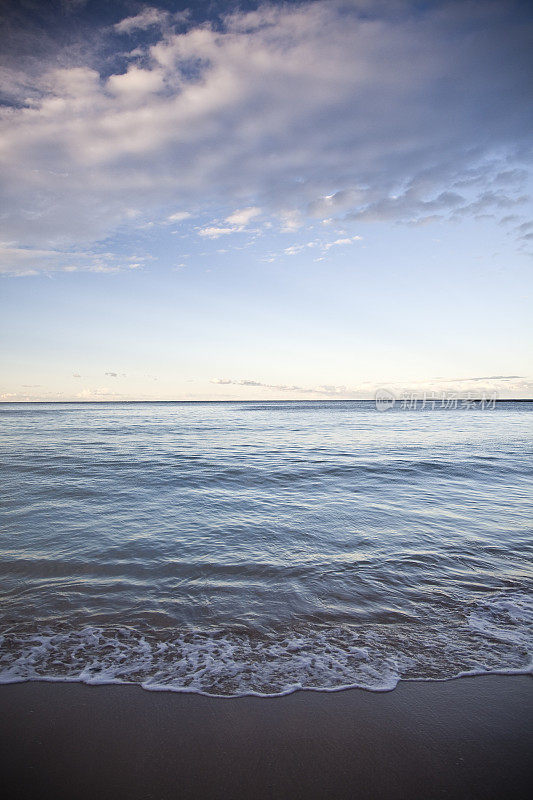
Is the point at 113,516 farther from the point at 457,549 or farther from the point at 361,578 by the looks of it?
the point at 457,549

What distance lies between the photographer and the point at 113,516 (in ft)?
27.2

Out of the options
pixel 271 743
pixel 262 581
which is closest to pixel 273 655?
pixel 271 743

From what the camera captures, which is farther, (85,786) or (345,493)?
(345,493)

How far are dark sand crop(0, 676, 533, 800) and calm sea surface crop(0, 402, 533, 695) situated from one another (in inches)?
8.8

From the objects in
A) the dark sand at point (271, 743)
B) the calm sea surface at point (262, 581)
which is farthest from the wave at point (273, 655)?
the dark sand at point (271, 743)

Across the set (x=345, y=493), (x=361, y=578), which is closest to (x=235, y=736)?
(x=361, y=578)

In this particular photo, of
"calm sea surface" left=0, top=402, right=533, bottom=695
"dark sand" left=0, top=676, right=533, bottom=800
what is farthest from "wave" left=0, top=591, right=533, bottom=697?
"dark sand" left=0, top=676, right=533, bottom=800

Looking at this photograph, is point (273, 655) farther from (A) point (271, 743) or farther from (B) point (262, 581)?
(B) point (262, 581)

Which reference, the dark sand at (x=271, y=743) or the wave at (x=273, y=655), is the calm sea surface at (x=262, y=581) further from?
the dark sand at (x=271, y=743)

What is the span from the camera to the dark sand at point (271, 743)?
236 cm

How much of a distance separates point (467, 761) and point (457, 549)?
441cm

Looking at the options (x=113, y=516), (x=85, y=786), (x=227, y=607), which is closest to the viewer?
(x=85, y=786)

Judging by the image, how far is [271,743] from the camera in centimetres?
267

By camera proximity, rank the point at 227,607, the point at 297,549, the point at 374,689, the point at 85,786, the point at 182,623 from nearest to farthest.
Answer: the point at 85,786, the point at 374,689, the point at 182,623, the point at 227,607, the point at 297,549
